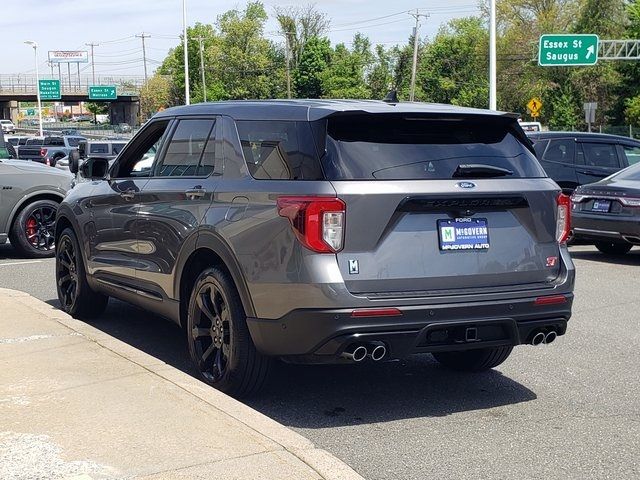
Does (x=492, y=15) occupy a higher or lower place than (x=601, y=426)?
higher

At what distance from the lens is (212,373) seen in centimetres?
586

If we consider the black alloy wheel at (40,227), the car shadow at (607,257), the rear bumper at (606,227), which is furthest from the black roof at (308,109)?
the car shadow at (607,257)

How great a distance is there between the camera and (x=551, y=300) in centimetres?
550

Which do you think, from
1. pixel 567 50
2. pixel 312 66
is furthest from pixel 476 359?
pixel 312 66

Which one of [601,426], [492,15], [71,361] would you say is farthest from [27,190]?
[492,15]

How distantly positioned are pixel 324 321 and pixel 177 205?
171cm

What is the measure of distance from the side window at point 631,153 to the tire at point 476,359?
10.3m

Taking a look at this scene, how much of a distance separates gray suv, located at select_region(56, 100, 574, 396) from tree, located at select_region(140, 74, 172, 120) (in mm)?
109846

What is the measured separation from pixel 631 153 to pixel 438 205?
476 inches

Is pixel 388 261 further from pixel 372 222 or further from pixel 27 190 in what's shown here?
pixel 27 190

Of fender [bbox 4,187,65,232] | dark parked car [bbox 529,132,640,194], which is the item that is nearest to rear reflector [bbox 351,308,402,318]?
fender [bbox 4,187,65,232]

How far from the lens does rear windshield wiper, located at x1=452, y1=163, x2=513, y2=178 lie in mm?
5355

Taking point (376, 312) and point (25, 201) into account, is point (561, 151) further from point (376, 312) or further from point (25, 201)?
point (376, 312)

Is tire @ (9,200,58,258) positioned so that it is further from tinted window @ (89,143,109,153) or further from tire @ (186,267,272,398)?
tinted window @ (89,143,109,153)
